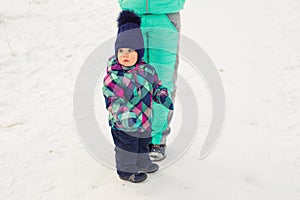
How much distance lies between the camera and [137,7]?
2.28 metres

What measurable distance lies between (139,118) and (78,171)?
73 cm

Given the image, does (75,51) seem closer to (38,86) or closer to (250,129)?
(38,86)

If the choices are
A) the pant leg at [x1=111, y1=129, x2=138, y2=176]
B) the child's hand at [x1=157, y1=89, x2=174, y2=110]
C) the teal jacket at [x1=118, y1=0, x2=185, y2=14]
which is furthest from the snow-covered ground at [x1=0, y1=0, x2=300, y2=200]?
the teal jacket at [x1=118, y1=0, x2=185, y2=14]

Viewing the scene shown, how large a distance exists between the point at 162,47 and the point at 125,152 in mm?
752

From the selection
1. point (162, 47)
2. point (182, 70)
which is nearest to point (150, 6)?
point (162, 47)

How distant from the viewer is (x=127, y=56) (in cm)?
206

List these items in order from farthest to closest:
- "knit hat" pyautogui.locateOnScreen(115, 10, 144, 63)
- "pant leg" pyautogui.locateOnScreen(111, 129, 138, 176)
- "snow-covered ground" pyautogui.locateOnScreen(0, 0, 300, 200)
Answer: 1. "snow-covered ground" pyautogui.locateOnScreen(0, 0, 300, 200)
2. "pant leg" pyautogui.locateOnScreen(111, 129, 138, 176)
3. "knit hat" pyautogui.locateOnScreen(115, 10, 144, 63)

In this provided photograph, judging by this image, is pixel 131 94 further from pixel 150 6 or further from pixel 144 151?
pixel 150 6

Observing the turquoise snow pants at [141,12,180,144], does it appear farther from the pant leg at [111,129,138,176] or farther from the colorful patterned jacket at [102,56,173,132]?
the pant leg at [111,129,138,176]

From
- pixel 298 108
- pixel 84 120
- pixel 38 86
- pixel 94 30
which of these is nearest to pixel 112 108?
pixel 84 120

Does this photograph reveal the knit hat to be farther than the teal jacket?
No

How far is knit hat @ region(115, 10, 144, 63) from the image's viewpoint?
6.72ft

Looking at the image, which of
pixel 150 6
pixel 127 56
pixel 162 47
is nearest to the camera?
pixel 127 56

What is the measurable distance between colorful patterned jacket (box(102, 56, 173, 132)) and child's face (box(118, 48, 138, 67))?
4 centimetres
